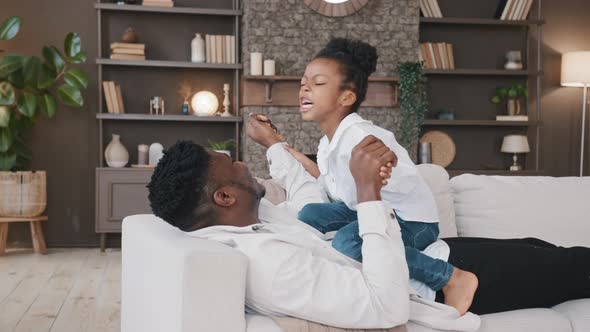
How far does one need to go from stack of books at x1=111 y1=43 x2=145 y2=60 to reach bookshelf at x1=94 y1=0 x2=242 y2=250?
0.11 meters

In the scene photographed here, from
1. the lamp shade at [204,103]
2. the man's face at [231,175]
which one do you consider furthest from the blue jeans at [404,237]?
the lamp shade at [204,103]

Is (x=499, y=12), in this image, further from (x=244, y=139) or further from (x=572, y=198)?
(x=572, y=198)

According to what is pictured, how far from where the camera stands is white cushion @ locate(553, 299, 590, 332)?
6.19 ft

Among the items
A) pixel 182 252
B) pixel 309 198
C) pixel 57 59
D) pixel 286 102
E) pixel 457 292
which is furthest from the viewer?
pixel 286 102

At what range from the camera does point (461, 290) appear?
1.74m

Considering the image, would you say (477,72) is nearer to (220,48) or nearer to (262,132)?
(220,48)

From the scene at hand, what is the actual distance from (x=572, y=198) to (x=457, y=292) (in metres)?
1.22

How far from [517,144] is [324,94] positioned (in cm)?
462

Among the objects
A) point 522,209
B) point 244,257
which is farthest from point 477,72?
point 244,257

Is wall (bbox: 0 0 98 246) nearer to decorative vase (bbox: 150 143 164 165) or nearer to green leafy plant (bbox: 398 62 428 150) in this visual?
decorative vase (bbox: 150 143 164 165)

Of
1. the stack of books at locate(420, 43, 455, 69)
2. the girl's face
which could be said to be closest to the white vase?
the stack of books at locate(420, 43, 455, 69)

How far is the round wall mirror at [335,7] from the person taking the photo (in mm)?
6023

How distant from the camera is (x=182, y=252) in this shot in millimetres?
1372

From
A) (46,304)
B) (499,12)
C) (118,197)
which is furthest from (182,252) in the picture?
(499,12)
